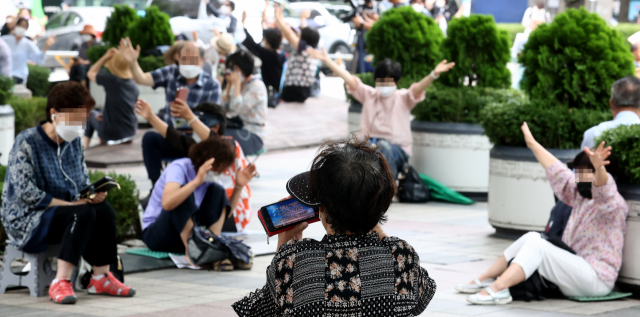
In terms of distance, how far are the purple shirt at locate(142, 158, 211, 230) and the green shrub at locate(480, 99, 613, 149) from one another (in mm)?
2687

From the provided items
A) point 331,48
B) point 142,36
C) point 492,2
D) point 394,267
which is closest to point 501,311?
point 394,267

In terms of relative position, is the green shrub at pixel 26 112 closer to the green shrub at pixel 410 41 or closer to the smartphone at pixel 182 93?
the smartphone at pixel 182 93

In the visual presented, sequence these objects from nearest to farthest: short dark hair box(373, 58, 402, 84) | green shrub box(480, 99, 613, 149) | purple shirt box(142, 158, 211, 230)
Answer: purple shirt box(142, 158, 211, 230)
green shrub box(480, 99, 613, 149)
short dark hair box(373, 58, 402, 84)

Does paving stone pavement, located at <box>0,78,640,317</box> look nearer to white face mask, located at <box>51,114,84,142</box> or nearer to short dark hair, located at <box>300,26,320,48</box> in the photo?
white face mask, located at <box>51,114,84,142</box>

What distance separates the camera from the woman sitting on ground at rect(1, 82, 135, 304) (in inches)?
208

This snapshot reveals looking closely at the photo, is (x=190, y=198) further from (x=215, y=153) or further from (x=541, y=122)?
(x=541, y=122)

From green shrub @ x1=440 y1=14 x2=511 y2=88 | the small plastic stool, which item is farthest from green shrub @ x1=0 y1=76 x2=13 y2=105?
green shrub @ x1=440 y1=14 x2=511 y2=88

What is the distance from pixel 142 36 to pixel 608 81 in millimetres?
9173

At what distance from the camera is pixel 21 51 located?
53.2ft

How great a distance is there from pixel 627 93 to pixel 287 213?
4.53 m

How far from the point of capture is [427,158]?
10.2 meters

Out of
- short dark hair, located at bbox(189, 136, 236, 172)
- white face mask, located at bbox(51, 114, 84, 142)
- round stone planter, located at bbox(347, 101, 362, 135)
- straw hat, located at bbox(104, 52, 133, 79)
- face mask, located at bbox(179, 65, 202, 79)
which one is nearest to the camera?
white face mask, located at bbox(51, 114, 84, 142)

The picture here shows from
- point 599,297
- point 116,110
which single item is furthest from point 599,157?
point 116,110

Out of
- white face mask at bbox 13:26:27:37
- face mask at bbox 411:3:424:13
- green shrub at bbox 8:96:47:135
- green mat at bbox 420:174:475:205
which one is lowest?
green mat at bbox 420:174:475:205
